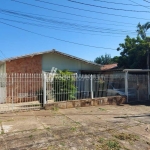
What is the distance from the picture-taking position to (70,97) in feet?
37.3

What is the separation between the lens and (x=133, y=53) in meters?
18.9

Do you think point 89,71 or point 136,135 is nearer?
point 136,135

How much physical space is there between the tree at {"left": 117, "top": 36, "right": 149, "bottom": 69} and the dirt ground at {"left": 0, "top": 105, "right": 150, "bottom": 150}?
10512 millimetres

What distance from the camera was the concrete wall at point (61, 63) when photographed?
14.6 meters

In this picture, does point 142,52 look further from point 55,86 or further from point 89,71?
A: point 55,86

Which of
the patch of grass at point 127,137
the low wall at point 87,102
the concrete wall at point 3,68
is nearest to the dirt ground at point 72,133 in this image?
the patch of grass at point 127,137

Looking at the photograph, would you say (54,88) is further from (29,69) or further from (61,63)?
(61,63)

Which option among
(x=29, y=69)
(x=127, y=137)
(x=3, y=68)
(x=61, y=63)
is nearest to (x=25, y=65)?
(x=29, y=69)

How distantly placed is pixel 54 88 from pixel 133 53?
1096cm

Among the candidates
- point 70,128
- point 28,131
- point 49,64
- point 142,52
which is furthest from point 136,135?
point 142,52

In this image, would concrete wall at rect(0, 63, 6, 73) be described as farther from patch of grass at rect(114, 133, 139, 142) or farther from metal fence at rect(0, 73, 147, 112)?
patch of grass at rect(114, 133, 139, 142)

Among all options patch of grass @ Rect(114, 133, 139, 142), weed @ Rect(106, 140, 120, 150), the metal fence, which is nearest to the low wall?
the metal fence

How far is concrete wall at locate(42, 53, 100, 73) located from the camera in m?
14.6

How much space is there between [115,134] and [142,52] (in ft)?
42.8
